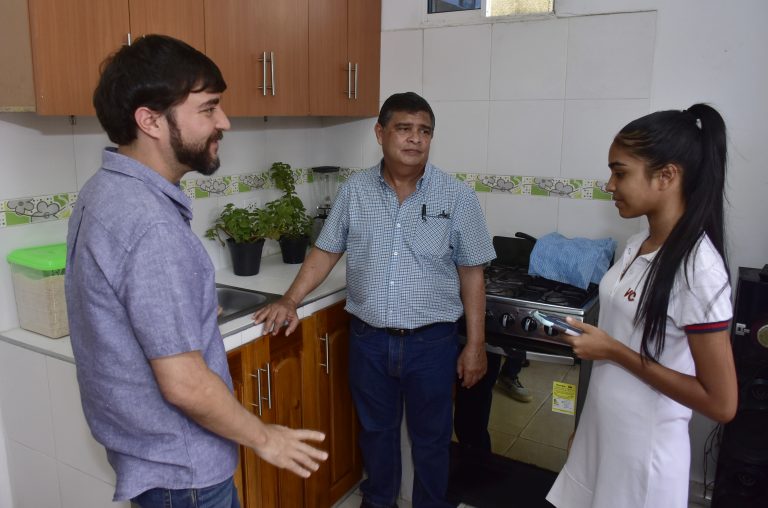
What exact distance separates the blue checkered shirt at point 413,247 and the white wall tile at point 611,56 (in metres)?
0.78

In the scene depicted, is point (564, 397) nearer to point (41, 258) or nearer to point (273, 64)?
point (273, 64)

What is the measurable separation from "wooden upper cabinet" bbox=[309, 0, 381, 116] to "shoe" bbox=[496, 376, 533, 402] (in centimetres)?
129

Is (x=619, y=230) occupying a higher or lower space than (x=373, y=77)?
lower

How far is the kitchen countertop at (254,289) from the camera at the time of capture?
5.85 feet

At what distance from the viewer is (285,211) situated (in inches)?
101

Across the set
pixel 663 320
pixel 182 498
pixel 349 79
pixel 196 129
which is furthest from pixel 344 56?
pixel 182 498

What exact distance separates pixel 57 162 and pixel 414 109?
114cm

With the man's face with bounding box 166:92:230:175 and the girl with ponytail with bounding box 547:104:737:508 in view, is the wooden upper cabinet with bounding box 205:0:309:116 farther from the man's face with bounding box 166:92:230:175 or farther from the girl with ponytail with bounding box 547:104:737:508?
the girl with ponytail with bounding box 547:104:737:508

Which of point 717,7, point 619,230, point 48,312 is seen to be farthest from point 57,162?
point 717,7

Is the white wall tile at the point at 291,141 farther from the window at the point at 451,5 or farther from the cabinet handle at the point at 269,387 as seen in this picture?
the cabinet handle at the point at 269,387

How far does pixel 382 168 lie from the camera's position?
2111 millimetres

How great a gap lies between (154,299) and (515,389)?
1.51m

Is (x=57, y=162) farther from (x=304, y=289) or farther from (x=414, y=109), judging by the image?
(x=414, y=109)

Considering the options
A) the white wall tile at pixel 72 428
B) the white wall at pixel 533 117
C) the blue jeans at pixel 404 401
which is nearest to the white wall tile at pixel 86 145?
the white wall at pixel 533 117
